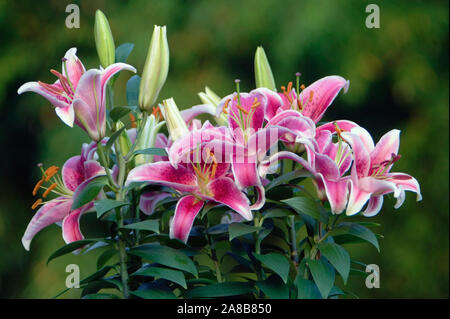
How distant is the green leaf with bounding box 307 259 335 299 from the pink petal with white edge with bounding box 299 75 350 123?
0.53 feet

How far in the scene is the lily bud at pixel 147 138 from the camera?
2.15 ft

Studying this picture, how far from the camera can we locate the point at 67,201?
24.9 inches

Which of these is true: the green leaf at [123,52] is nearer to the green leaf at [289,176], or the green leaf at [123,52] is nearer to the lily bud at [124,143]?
the lily bud at [124,143]

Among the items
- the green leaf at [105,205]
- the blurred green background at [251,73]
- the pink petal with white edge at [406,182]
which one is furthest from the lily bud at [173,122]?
the blurred green background at [251,73]

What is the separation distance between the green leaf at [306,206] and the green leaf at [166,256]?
0.11 metres

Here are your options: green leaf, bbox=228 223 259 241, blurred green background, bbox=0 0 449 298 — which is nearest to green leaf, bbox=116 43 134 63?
green leaf, bbox=228 223 259 241

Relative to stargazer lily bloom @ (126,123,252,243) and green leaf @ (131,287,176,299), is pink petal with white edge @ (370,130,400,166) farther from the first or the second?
green leaf @ (131,287,176,299)

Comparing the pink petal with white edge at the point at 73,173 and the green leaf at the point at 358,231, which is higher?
the pink petal with white edge at the point at 73,173

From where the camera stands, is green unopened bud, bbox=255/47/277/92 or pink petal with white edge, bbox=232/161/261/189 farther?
green unopened bud, bbox=255/47/277/92

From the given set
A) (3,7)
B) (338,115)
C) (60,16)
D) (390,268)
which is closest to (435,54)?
(338,115)

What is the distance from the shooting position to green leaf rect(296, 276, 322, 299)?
569 mm
